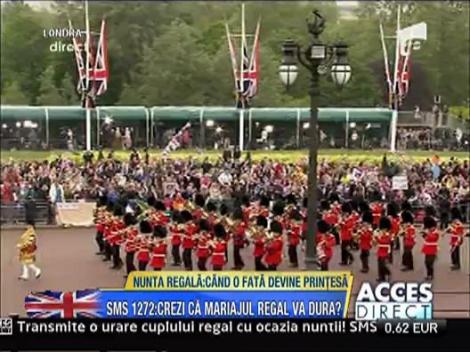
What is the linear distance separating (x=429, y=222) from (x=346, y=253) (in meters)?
1.28

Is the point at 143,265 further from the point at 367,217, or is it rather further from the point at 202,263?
the point at 367,217

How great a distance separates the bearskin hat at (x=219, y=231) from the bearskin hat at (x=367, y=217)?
6.14 ft

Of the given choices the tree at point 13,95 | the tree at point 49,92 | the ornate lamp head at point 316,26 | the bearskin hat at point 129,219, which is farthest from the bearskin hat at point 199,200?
the ornate lamp head at point 316,26

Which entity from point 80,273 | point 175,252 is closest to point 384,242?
point 175,252

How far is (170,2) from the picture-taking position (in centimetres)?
1190

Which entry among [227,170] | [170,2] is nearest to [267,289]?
[227,170]

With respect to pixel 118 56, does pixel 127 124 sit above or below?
below

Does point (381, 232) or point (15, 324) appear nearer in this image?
point (15, 324)

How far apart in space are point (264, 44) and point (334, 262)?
3.29 meters

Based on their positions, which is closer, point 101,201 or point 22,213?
point 101,201

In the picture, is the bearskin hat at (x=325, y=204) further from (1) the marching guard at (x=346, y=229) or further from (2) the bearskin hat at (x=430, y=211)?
(2) the bearskin hat at (x=430, y=211)

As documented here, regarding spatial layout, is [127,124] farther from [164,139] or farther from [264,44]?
[264,44]

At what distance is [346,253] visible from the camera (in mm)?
13156
